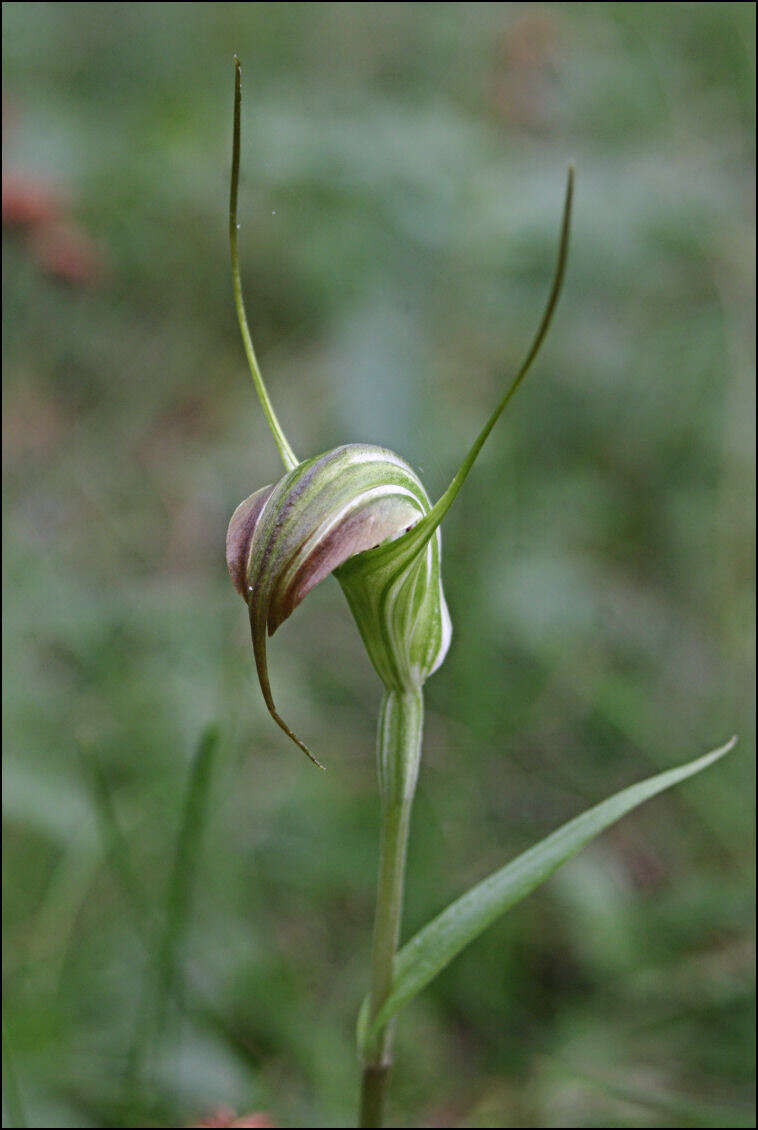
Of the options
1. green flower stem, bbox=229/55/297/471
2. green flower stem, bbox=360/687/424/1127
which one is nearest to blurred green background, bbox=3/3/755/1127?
green flower stem, bbox=360/687/424/1127

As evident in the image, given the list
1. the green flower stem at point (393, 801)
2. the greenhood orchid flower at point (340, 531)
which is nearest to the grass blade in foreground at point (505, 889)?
the green flower stem at point (393, 801)

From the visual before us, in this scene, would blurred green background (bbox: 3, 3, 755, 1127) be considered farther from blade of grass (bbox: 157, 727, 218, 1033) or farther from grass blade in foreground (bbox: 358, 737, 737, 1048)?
grass blade in foreground (bbox: 358, 737, 737, 1048)

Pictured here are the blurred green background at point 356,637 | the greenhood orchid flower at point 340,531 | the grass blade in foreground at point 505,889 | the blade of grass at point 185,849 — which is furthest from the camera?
the blurred green background at point 356,637

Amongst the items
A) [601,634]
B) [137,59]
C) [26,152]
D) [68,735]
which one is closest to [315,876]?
[68,735]

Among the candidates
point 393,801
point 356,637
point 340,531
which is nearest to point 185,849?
point 393,801

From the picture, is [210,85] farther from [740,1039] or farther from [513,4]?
[740,1039]

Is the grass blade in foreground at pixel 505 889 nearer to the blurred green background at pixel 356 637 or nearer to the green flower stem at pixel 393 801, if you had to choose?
the green flower stem at pixel 393 801
